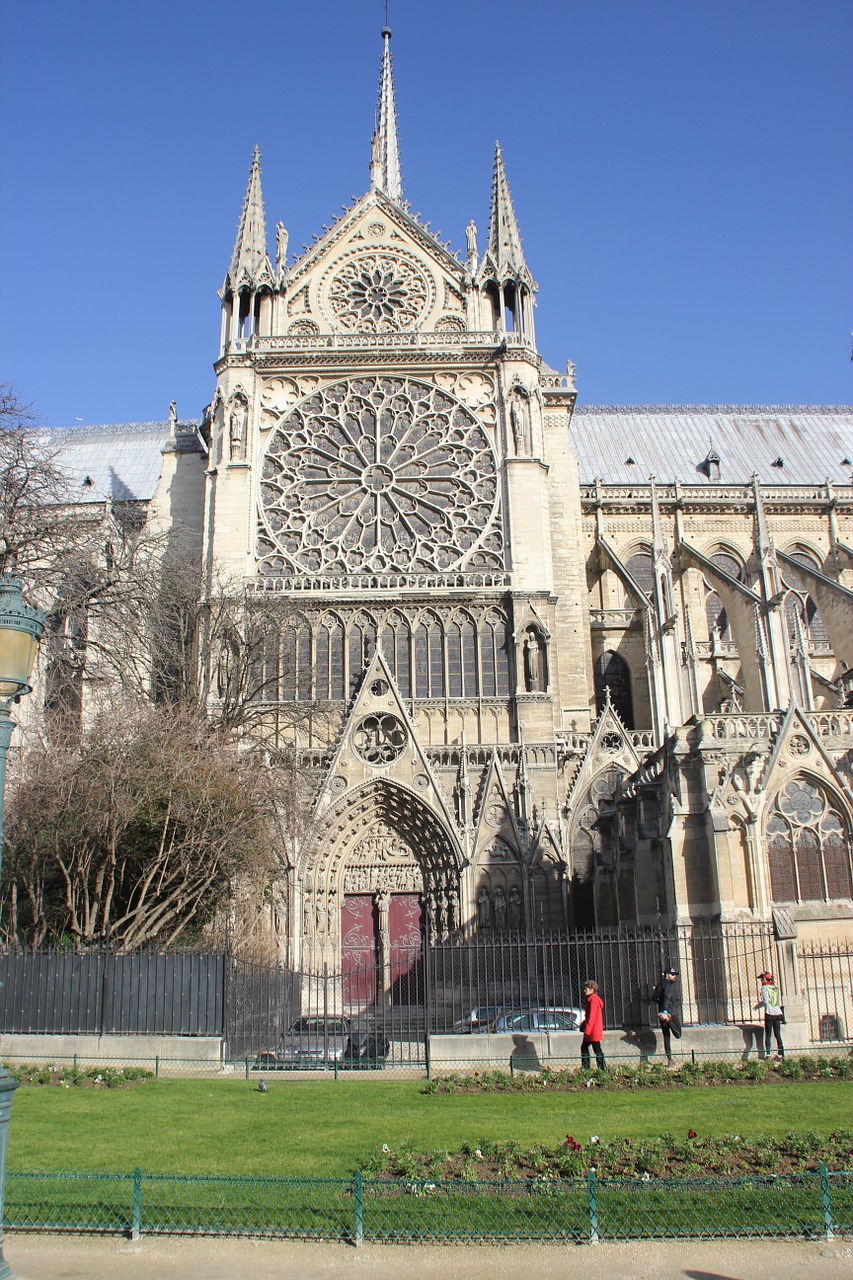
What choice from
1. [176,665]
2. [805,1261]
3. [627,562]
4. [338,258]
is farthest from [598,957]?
[338,258]

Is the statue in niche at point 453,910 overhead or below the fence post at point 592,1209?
overhead

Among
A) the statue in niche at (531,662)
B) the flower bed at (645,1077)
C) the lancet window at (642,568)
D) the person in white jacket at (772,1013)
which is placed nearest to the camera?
the flower bed at (645,1077)

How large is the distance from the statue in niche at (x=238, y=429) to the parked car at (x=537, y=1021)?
20192 millimetres

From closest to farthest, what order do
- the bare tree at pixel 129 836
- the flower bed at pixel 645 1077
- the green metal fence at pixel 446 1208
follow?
the green metal fence at pixel 446 1208 → the flower bed at pixel 645 1077 → the bare tree at pixel 129 836

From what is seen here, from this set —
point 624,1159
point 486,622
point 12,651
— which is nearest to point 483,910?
point 486,622

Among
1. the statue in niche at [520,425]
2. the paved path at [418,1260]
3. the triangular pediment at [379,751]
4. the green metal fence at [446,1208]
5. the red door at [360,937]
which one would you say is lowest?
the paved path at [418,1260]

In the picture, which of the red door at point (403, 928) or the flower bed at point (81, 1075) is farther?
the red door at point (403, 928)

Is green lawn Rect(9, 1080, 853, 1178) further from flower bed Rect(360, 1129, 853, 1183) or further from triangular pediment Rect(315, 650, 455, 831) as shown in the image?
triangular pediment Rect(315, 650, 455, 831)

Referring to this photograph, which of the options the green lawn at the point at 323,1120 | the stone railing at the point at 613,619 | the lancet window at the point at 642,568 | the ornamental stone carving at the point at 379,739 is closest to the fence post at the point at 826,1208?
the green lawn at the point at 323,1120

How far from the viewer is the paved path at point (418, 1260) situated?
7.22 metres

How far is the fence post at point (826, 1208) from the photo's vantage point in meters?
7.53

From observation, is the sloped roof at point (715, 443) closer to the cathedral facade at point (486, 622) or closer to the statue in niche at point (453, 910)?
the cathedral facade at point (486, 622)

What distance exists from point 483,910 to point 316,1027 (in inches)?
299

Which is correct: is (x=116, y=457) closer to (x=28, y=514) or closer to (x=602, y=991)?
(x=28, y=514)
